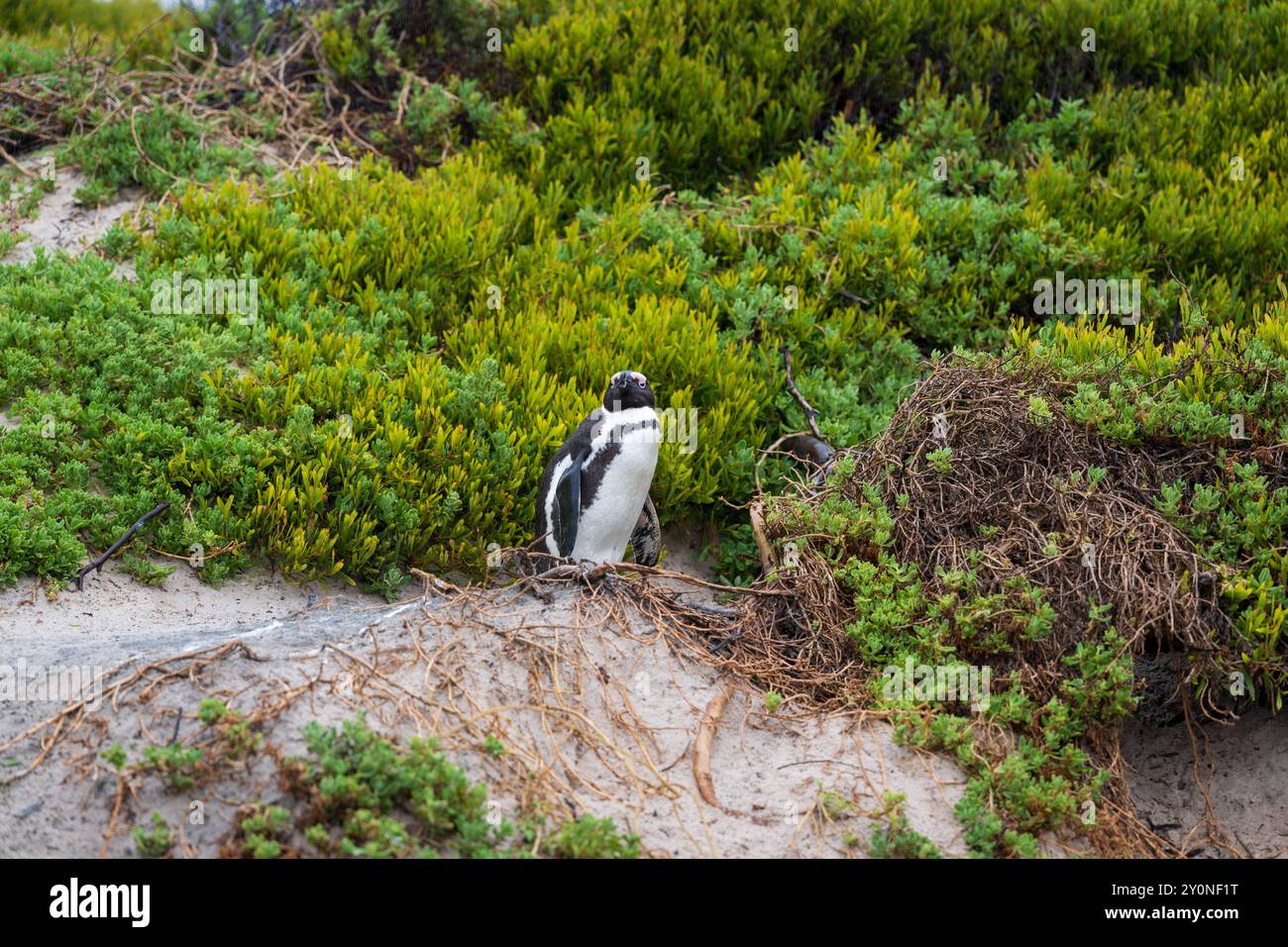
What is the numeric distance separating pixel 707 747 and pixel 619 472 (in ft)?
5.54

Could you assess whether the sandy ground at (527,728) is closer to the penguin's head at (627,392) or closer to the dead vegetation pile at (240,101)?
the penguin's head at (627,392)

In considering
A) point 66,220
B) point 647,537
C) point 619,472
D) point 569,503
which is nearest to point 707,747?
point 619,472

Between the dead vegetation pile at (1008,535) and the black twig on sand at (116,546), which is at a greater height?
the dead vegetation pile at (1008,535)

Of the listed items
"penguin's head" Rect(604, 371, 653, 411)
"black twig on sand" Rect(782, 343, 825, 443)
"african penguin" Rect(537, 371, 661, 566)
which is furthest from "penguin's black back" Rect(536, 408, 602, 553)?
"black twig on sand" Rect(782, 343, 825, 443)

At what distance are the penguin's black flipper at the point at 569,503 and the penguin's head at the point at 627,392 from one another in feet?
0.85

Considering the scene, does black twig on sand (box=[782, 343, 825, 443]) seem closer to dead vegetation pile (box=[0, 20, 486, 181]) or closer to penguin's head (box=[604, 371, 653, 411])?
penguin's head (box=[604, 371, 653, 411])

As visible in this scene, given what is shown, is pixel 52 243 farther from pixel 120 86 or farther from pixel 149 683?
pixel 149 683

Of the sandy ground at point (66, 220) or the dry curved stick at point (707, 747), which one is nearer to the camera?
the dry curved stick at point (707, 747)

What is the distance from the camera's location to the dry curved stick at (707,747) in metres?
4.42

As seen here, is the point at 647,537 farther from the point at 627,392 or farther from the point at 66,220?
the point at 66,220

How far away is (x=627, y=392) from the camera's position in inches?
237

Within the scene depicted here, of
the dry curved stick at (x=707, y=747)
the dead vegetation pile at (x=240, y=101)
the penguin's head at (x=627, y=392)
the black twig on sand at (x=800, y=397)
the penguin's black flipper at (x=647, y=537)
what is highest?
the dead vegetation pile at (x=240, y=101)

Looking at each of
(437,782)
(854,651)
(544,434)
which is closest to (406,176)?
(544,434)

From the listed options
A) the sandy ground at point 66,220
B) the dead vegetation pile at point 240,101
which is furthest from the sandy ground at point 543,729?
the dead vegetation pile at point 240,101
